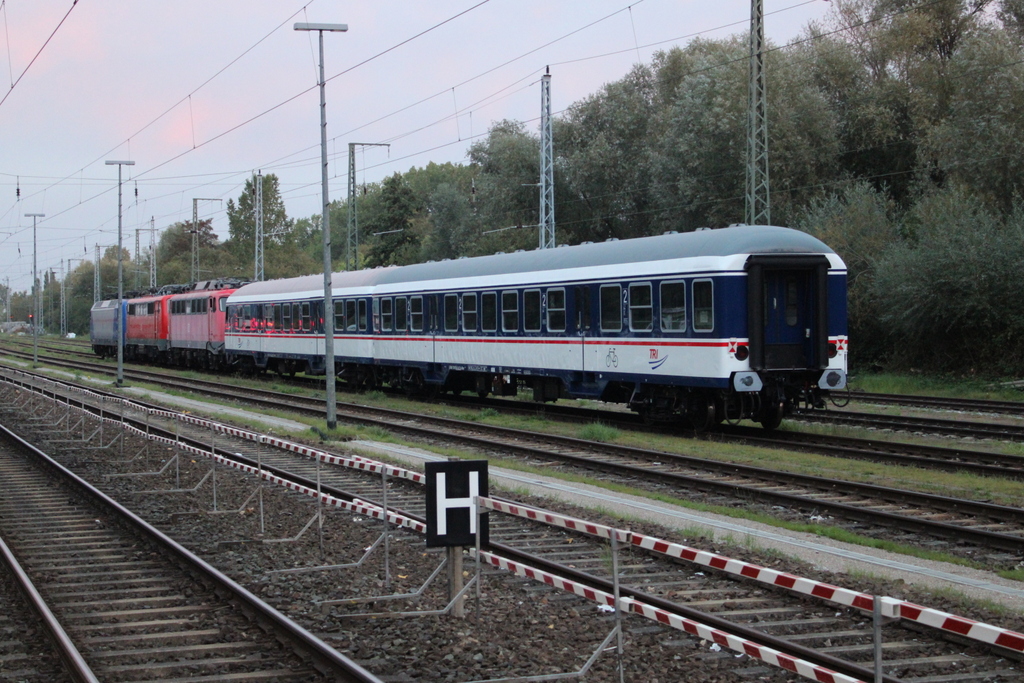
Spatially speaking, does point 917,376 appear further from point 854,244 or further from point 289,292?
point 289,292

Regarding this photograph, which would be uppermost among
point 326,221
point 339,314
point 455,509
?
point 326,221

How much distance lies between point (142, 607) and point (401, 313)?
21.6 meters

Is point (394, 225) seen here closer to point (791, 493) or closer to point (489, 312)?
point (489, 312)

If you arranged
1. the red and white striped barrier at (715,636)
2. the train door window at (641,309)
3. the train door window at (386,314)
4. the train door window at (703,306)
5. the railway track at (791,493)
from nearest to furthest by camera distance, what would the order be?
the red and white striped barrier at (715,636) < the railway track at (791,493) < the train door window at (703,306) < the train door window at (641,309) < the train door window at (386,314)

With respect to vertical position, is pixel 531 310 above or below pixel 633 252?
below

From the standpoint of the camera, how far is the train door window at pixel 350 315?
33344 millimetres

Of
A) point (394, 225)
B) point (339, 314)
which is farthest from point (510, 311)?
point (394, 225)

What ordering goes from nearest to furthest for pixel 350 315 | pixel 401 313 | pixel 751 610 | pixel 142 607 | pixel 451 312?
1. pixel 751 610
2. pixel 142 607
3. pixel 451 312
4. pixel 401 313
5. pixel 350 315

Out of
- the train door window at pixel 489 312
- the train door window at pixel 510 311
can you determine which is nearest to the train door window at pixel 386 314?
the train door window at pixel 489 312

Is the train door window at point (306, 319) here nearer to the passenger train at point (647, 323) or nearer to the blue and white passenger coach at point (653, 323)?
the passenger train at point (647, 323)

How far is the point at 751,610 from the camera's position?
8328mm

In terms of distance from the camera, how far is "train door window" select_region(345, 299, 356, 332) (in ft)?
109

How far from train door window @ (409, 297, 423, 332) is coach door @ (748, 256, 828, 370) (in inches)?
485

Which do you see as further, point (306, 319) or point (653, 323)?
point (306, 319)
